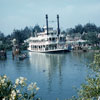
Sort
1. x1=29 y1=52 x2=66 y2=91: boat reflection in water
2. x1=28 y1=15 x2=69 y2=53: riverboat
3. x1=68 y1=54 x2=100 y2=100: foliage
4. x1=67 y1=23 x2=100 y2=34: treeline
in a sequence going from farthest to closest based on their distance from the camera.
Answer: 1. x1=67 y1=23 x2=100 y2=34: treeline
2. x1=28 y1=15 x2=69 y2=53: riverboat
3. x1=29 y1=52 x2=66 y2=91: boat reflection in water
4. x1=68 y1=54 x2=100 y2=100: foliage

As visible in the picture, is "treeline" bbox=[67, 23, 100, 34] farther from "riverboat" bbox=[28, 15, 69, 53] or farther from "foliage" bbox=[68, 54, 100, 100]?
"foliage" bbox=[68, 54, 100, 100]

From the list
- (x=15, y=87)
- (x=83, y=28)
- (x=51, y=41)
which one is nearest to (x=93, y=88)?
(x=15, y=87)

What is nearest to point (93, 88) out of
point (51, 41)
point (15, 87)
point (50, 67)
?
point (15, 87)

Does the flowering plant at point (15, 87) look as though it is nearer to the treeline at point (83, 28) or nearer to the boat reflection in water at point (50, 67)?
the boat reflection in water at point (50, 67)

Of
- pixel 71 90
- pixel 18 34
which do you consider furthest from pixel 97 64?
pixel 18 34

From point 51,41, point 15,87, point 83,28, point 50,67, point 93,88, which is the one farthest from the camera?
point 83,28

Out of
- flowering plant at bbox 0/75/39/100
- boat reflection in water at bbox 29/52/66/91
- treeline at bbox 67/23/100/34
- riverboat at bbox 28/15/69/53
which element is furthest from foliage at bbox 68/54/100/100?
treeline at bbox 67/23/100/34

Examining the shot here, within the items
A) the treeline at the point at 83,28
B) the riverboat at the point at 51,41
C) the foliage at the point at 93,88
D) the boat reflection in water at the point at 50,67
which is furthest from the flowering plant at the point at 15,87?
the treeline at the point at 83,28

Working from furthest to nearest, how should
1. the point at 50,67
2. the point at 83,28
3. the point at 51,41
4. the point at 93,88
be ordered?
1. the point at 83,28
2. the point at 51,41
3. the point at 50,67
4. the point at 93,88

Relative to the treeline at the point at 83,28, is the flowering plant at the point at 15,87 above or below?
below

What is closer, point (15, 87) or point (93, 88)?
point (15, 87)

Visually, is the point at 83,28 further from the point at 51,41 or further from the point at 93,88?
the point at 93,88

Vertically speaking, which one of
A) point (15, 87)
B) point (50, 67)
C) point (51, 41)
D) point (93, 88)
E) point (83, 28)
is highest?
point (83, 28)

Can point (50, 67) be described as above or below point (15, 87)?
below
